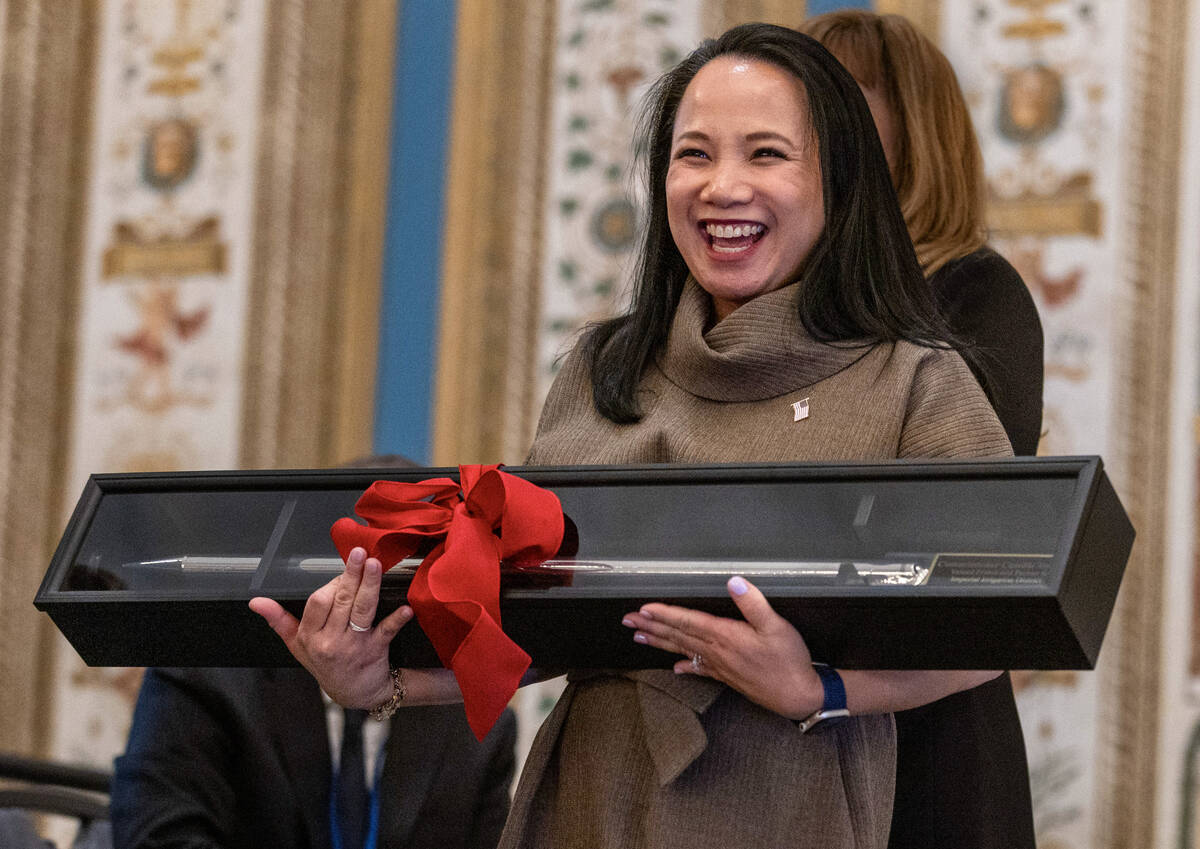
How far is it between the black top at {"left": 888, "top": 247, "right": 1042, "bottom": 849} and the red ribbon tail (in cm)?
55

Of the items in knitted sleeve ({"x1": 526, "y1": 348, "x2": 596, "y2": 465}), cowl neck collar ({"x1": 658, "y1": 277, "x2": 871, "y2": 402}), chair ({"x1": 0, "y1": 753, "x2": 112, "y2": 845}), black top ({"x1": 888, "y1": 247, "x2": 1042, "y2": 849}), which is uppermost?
cowl neck collar ({"x1": 658, "y1": 277, "x2": 871, "y2": 402})

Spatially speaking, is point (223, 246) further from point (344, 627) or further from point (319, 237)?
point (344, 627)

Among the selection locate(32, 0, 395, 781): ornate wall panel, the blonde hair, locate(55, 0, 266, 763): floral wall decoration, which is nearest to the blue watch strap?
the blonde hair

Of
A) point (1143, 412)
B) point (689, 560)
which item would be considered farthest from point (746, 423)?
point (1143, 412)

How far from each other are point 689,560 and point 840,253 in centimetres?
35

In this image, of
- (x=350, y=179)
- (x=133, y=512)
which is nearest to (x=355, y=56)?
(x=350, y=179)

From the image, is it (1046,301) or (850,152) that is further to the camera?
(1046,301)

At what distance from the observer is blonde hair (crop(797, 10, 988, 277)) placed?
1.94 meters

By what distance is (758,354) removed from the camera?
4.66 feet

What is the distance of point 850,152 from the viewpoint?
1.50 m

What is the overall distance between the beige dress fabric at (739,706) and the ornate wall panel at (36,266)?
298 centimetres

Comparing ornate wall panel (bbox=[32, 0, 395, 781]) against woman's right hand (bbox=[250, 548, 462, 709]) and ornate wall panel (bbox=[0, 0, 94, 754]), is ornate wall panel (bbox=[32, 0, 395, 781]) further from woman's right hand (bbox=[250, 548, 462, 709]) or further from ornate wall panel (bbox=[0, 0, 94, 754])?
woman's right hand (bbox=[250, 548, 462, 709])

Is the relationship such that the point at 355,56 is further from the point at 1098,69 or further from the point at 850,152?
the point at 850,152

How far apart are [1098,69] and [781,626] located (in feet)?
8.14
